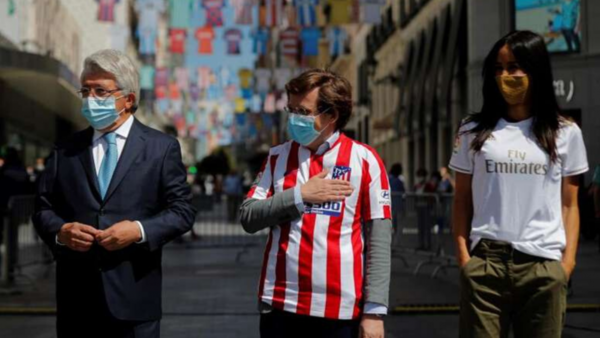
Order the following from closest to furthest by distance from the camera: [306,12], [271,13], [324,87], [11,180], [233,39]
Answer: [324,87]
[11,180]
[306,12]
[271,13]
[233,39]

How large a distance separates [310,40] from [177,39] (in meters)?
4.64

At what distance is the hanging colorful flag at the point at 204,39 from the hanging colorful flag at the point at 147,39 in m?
1.44

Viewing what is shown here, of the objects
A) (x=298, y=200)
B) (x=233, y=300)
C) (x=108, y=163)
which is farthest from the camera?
(x=233, y=300)

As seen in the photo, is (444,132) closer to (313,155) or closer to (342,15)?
(342,15)

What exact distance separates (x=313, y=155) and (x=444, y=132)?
97.4 ft

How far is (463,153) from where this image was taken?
13.6 ft

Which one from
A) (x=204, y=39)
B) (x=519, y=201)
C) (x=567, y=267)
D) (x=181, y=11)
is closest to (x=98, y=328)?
(x=519, y=201)

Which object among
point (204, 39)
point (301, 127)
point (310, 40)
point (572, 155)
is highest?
point (204, 39)

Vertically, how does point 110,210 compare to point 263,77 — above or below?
below

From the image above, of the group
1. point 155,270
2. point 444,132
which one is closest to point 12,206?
point 155,270

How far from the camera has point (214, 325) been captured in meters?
9.18

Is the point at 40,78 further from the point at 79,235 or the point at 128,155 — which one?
the point at 79,235

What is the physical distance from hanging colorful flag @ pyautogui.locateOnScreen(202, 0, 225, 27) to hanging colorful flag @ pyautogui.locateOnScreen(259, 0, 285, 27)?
130 cm

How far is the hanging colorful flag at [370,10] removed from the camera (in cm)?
2405
